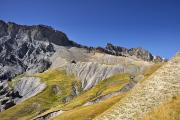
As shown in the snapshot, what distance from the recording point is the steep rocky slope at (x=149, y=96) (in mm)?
34750

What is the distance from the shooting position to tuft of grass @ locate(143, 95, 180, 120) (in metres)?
31.2

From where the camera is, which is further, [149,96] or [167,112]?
[149,96]

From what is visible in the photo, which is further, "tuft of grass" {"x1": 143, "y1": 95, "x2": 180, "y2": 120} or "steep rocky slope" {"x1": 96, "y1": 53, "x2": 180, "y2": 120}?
"steep rocky slope" {"x1": 96, "y1": 53, "x2": 180, "y2": 120}

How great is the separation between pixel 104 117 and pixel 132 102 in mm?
3328

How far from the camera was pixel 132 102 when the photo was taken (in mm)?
36094

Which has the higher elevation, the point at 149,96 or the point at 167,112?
the point at 149,96

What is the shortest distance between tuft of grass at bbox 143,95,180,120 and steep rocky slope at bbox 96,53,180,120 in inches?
44.1

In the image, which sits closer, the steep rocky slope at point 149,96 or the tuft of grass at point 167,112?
the tuft of grass at point 167,112

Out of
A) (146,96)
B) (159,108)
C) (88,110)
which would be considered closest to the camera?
(159,108)

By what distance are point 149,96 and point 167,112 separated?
4.40 metres

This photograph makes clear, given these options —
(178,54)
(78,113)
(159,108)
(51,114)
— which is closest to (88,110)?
(78,113)

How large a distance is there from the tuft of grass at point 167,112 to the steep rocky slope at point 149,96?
1.12m

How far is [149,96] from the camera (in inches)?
1409

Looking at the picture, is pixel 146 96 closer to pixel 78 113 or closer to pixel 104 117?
pixel 104 117
